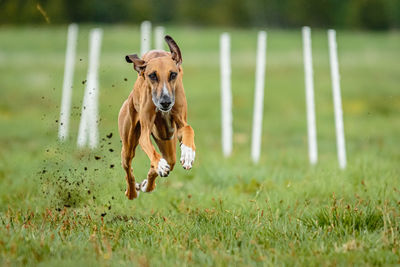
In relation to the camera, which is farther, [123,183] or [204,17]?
[204,17]

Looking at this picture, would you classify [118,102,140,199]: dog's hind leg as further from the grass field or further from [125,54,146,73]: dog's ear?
the grass field

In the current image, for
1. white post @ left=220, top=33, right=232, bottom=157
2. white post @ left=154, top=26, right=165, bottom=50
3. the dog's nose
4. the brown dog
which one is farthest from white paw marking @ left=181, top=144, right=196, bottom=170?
white post @ left=220, top=33, right=232, bottom=157

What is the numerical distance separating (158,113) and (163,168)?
496 mm

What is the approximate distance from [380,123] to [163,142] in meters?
14.8

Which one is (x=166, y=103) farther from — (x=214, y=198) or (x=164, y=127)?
(x=214, y=198)

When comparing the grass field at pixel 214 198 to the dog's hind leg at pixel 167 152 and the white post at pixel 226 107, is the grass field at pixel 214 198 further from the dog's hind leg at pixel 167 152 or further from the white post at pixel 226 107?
the dog's hind leg at pixel 167 152

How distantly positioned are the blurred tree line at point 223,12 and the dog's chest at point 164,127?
38882 mm

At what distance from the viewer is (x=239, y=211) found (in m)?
6.10

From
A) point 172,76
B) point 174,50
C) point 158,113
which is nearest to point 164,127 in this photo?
point 158,113

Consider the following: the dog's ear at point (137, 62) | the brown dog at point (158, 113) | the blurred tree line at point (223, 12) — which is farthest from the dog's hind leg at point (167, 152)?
the blurred tree line at point (223, 12)

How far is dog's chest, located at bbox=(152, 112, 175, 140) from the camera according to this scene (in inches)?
163

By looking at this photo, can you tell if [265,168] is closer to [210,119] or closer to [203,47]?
[210,119]

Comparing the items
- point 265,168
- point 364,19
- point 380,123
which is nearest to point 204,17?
point 364,19

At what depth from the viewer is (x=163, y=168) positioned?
383 cm
